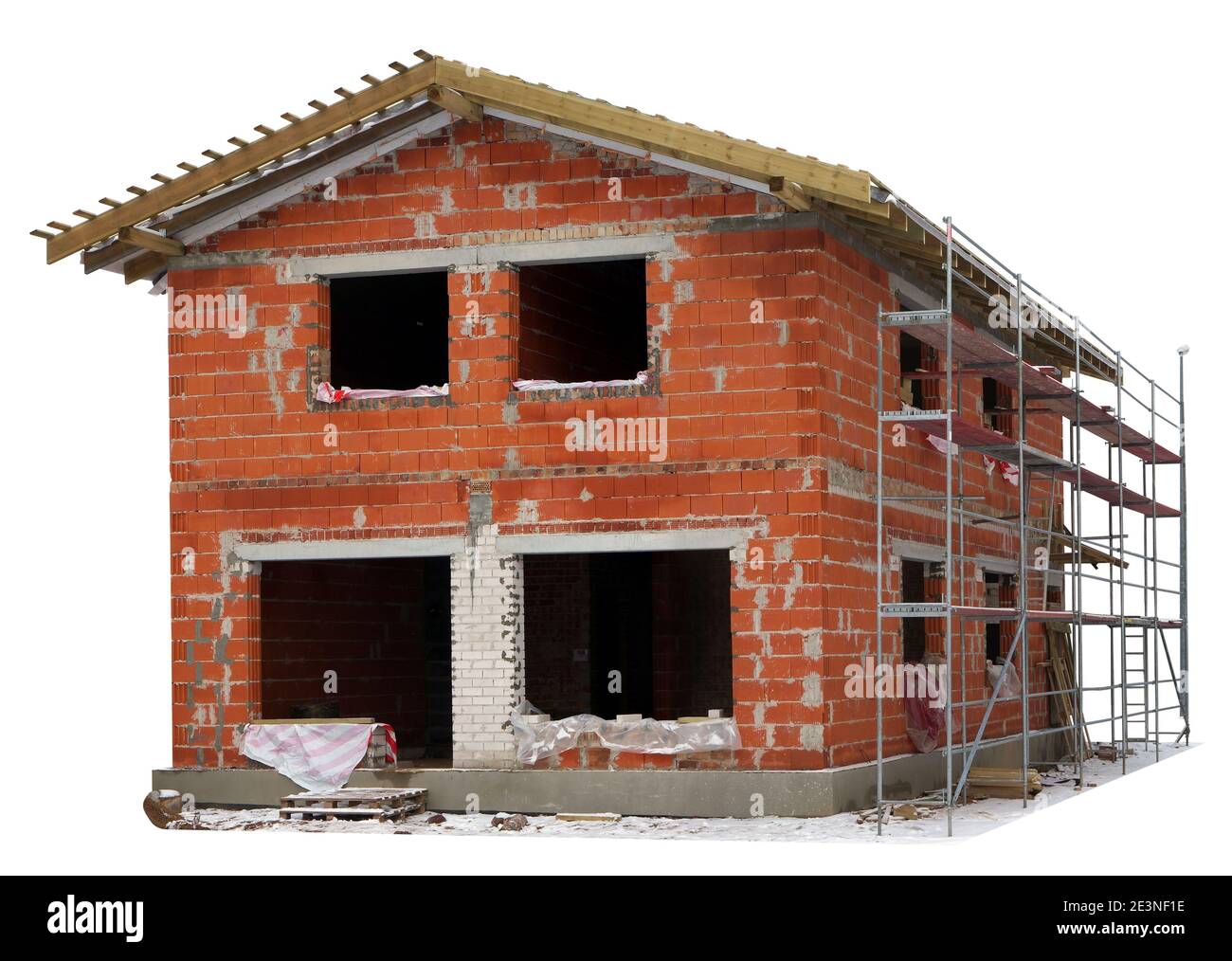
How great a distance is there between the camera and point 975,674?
24.2 metres

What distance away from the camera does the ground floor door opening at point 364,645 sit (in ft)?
70.5

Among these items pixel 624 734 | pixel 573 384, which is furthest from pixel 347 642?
pixel 573 384

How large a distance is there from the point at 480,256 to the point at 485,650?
412cm

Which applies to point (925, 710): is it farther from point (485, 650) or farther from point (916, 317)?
point (916, 317)

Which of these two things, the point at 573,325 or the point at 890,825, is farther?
the point at 573,325

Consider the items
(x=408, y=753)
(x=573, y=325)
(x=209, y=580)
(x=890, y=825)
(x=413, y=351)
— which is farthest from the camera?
(x=413, y=351)

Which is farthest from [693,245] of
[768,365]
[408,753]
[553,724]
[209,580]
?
[408,753]

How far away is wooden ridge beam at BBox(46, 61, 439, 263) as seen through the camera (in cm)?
1972

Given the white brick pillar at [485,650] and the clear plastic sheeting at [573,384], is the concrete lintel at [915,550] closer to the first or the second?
the clear plastic sheeting at [573,384]

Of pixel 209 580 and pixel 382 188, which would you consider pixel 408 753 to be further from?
A: pixel 382 188

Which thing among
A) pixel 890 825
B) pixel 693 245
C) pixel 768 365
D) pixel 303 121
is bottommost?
pixel 890 825

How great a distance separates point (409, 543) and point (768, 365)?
13.9 ft

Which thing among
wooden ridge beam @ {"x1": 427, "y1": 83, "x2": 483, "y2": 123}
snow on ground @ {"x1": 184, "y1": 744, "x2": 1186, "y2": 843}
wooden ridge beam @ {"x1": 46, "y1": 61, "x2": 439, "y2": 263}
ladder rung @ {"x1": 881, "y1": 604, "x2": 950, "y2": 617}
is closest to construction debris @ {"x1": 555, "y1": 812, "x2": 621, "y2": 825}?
snow on ground @ {"x1": 184, "y1": 744, "x2": 1186, "y2": 843}

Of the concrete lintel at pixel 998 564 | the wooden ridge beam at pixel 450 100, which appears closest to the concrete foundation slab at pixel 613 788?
the concrete lintel at pixel 998 564
